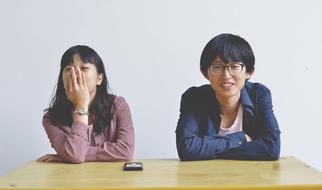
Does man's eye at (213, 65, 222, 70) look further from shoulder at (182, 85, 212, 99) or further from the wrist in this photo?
the wrist

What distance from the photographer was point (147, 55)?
1.73 meters

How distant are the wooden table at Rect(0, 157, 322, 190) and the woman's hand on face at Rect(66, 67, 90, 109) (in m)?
0.19

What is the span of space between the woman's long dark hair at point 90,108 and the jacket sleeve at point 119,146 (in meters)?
0.04

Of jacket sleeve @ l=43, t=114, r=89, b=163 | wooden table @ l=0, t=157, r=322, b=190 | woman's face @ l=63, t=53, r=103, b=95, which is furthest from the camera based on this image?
woman's face @ l=63, t=53, r=103, b=95

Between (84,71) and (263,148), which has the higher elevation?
(84,71)

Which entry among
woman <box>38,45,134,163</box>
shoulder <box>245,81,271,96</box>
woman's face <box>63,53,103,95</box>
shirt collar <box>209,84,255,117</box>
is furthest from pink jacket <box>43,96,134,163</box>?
shoulder <box>245,81,271,96</box>

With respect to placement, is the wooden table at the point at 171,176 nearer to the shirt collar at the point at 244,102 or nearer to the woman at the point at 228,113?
the woman at the point at 228,113

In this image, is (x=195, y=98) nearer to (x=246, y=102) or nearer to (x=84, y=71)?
(x=246, y=102)

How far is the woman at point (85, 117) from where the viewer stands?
1.28m

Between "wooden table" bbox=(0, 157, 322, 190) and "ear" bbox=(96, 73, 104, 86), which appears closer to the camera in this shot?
"wooden table" bbox=(0, 157, 322, 190)

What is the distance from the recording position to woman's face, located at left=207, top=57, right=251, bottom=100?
1.31 metres

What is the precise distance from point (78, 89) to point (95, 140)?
0.17m

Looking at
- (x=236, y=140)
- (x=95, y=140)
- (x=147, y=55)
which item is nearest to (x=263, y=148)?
(x=236, y=140)

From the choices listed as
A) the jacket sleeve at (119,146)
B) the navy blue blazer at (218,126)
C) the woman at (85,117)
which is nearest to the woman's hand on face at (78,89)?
the woman at (85,117)
